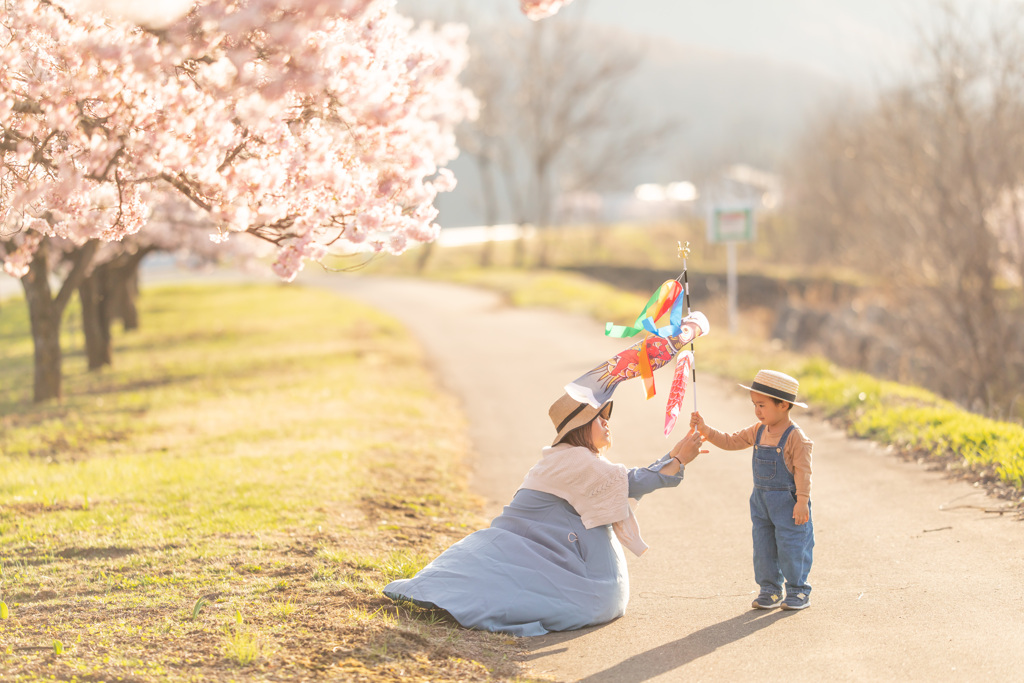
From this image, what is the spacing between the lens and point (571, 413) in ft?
18.7

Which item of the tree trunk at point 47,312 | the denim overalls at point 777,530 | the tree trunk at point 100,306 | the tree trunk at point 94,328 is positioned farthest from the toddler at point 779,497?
the tree trunk at point 94,328

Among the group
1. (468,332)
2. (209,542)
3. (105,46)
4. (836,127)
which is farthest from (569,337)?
(836,127)

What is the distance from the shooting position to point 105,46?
546cm

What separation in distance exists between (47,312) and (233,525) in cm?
824

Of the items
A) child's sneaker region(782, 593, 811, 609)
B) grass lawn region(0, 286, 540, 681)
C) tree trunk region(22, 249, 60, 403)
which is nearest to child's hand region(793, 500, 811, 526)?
child's sneaker region(782, 593, 811, 609)

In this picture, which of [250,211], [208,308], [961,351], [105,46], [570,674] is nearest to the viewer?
[570,674]

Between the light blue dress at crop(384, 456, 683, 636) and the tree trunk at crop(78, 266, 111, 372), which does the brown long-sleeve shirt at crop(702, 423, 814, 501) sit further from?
the tree trunk at crop(78, 266, 111, 372)

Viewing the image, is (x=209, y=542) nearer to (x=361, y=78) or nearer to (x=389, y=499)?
(x=389, y=499)

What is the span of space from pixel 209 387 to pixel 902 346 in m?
14.8

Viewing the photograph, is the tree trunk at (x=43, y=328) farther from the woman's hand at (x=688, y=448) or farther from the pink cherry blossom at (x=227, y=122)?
the woman's hand at (x=688, y=448)

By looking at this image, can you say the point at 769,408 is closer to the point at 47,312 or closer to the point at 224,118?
the point at 224,118

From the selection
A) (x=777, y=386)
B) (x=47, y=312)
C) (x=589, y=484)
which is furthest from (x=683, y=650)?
(x=47, y=312)

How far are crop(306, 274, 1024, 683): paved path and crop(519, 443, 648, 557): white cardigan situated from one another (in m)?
0.67

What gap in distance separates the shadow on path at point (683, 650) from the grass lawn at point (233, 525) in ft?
1.83
